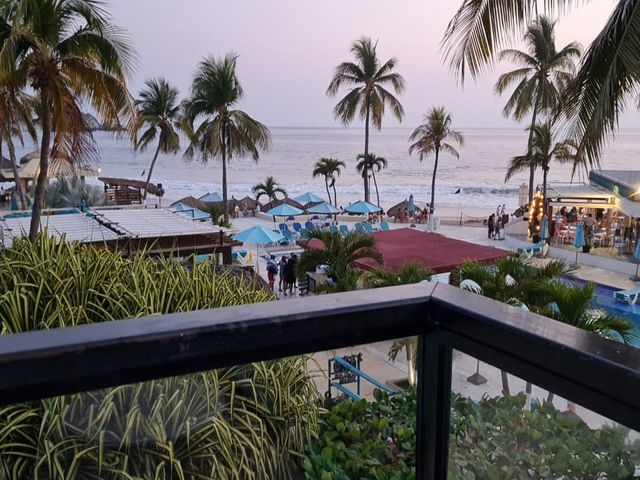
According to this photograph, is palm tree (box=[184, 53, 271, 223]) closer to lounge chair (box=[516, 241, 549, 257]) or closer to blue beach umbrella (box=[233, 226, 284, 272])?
blue beach umbrella (box=[233, 226, 284, 272])

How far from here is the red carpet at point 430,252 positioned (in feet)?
35.8

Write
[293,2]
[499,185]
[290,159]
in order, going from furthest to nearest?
[290,159], [499,185], [293,2]

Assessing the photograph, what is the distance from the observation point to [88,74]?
10.6 m

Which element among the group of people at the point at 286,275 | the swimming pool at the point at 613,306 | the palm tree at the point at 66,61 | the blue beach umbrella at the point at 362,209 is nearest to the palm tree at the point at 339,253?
the group of people at the point at 286,275

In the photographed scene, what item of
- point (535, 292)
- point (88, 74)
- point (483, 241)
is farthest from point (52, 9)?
point (483, 241)

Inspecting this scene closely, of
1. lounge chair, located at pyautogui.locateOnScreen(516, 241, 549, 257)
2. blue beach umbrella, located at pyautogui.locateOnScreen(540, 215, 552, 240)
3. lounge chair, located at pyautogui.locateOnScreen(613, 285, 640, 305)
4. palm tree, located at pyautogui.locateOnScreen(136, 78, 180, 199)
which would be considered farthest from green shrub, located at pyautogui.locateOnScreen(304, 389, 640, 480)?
palm tree, located at pyautogui.locateOnScreen(136, 78, 180, 199)

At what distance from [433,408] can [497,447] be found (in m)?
0.15

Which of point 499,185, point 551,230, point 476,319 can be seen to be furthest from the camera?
point 499,185

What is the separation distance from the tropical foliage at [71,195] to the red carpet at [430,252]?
1112cm

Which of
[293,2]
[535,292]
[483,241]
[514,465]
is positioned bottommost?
[483,241]

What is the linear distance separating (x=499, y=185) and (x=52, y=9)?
59235 mm

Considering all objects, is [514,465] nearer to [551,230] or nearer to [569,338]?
[569,338]

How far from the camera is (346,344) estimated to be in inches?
41.5

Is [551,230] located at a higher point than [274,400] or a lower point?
lower
